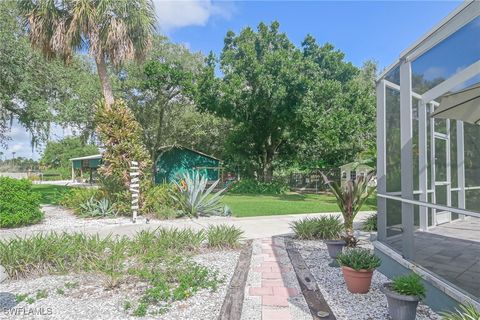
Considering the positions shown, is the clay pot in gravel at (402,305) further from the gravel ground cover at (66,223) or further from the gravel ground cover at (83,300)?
the gravel ground cover at (66,223)

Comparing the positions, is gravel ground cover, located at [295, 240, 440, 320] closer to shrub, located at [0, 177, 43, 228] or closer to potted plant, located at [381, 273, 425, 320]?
potted plant, located at [381, 273, 425, 320]

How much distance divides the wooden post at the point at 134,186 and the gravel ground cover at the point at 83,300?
169 inches

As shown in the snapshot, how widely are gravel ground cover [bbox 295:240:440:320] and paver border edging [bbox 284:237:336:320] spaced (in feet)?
0.20

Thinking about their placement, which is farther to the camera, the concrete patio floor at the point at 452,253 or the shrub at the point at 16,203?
the shrub at the point at 16,203

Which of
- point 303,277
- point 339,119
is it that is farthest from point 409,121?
point 339,119

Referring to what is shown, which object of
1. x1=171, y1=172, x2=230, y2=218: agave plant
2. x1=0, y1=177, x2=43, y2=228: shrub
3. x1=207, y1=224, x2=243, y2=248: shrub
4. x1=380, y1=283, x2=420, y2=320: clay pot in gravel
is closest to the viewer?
x1=380, y1=283, x2=420, y2=320: clay pot in gravel

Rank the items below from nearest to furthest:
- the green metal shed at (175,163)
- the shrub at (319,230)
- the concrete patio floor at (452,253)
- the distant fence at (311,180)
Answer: the concrete patio floor at (452,253) → the shrub at (319,230) → the distant fence at (311,180) → the green metal shed at (175,163)

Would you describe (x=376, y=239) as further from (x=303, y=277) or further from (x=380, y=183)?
(x=303, y=277)

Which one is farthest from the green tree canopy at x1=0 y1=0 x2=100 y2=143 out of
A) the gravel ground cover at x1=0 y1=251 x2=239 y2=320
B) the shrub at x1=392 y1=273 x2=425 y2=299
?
the shrub at x1=392 y1=273 x2=425 y2=299

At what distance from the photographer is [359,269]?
3617mm

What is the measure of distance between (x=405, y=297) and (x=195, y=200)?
7.10 m

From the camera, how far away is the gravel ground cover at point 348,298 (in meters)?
3.18

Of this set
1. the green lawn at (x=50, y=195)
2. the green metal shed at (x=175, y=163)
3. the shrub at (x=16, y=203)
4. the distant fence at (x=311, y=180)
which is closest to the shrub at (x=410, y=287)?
the shrub at (x=16, y=203)

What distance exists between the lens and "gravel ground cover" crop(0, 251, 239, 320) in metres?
3.18
